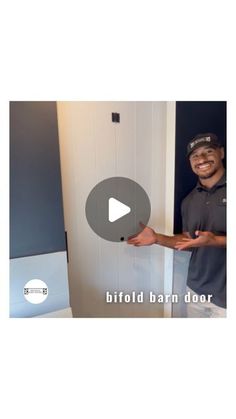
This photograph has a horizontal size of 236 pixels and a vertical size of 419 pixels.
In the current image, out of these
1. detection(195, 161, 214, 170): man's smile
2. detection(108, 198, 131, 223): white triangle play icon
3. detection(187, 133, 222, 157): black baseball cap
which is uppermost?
detection(187, 133, 222, 157): black baseball cap

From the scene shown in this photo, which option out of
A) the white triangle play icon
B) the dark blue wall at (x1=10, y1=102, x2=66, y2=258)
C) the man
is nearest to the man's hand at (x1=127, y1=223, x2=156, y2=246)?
the man

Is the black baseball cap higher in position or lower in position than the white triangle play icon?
higher

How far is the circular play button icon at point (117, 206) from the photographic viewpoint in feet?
3.04

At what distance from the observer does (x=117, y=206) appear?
93cm

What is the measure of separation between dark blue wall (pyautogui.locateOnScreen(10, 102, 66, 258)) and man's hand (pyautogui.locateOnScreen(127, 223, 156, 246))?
0.30 metres

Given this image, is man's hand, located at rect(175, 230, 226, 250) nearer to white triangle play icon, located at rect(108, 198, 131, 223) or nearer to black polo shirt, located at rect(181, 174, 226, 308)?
black polo shirt, located at rect(181, 174, 226, 308)

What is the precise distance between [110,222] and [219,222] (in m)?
0.42

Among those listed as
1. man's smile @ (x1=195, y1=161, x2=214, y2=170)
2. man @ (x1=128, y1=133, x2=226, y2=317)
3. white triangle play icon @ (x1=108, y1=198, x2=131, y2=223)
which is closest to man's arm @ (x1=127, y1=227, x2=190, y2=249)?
man @ (x1=128, y1=133, x2=226, y2=317)

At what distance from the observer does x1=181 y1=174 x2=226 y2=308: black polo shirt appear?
0.90 meters

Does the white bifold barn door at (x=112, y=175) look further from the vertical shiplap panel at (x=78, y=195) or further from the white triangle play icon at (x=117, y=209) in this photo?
the white triangle play icon at (x=117, y=209)

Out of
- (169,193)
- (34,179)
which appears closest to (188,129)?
(169,193)
